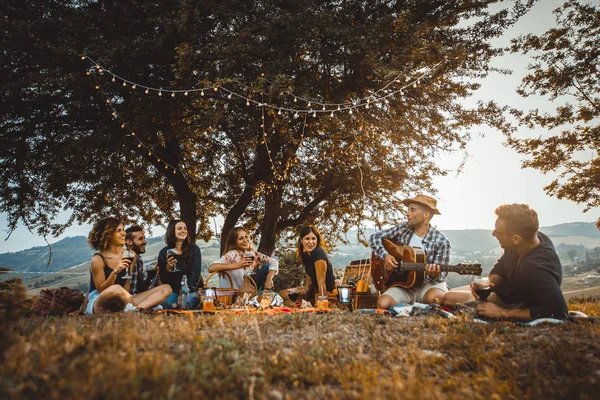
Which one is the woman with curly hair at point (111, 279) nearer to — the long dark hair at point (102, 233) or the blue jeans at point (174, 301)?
the long dark hair at point (102, 233)

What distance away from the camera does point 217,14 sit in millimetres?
8680

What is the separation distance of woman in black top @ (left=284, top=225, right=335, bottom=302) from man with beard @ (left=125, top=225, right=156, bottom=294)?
2.91 m

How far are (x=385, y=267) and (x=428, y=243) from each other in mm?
925

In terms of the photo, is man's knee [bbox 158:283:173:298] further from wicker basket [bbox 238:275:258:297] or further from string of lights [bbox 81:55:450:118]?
string of lights [bbox 81:55:450:118]

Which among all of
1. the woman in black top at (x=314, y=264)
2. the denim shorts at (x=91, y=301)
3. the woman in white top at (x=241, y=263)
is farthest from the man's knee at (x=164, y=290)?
the woman in black top at (x=314, y=264)

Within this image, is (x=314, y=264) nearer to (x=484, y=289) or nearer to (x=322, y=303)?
(x=322, y=303)

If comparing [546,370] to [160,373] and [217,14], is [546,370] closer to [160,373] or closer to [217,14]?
[160,373]

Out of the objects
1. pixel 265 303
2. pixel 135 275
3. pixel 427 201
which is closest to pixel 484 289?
pixel 427 201

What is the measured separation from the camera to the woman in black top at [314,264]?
7.41 meters

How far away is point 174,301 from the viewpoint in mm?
6789

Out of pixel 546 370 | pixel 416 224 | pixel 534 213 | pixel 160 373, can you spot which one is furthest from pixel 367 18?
pixel 160 373

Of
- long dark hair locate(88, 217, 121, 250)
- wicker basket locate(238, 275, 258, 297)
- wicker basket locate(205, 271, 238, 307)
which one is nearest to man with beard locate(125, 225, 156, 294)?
long dark hair locate(88, 217, 121, 250)

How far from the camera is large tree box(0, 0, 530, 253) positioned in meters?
8.34

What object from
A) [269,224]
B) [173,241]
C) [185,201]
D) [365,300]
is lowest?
[365,300]
